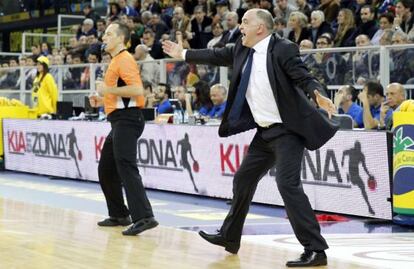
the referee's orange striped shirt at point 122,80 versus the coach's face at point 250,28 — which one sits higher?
the coach's face at point 250,28

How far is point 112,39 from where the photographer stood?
30.5 feet

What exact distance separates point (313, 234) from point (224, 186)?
5.14 meters

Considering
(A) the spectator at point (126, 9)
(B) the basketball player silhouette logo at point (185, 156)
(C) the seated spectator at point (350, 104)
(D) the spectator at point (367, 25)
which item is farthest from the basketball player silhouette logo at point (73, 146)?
(A) the spectator at point (126, 9)

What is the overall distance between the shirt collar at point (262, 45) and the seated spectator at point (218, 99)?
20.8 ft

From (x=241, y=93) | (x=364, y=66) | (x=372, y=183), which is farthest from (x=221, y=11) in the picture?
(x=241, y=93)

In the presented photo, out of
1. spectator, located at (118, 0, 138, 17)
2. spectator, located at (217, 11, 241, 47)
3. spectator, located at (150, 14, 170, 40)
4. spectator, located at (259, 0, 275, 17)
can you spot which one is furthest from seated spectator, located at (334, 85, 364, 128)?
spectator, located at (118, 0, 138, 17)

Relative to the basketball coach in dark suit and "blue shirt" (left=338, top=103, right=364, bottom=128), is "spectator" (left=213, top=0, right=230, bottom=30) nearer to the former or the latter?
"blue shirt" (left=338, top=103, right=364, bottom=128)

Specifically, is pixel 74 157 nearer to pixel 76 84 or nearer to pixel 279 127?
pixel 76 84

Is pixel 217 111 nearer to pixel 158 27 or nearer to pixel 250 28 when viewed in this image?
pixel 250 28

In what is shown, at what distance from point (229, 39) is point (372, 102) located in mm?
6284

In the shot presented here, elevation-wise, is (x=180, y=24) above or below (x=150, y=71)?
above

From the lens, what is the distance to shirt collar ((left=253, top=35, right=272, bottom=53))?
743cm

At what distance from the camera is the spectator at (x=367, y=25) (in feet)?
50.4

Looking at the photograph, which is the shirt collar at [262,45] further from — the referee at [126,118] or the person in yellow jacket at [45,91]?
the person in yellow jacket at [45,91]
